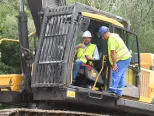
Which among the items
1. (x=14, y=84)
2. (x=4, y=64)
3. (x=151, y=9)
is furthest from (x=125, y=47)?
(x=151, y=9)

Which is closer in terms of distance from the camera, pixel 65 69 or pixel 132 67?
pixel 65 69

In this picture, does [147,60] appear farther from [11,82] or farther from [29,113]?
[29,113]

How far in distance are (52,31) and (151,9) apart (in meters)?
12.4

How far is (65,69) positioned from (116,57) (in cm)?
124

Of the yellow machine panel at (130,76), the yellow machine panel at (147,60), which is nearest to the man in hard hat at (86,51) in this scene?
the yellow machine panel at (130,76)

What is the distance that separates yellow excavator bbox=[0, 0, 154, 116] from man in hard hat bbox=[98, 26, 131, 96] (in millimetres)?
120

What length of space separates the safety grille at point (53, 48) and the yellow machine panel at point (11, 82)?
0.69 meters

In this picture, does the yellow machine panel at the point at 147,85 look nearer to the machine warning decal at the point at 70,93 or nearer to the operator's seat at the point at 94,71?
the operator's seat at the point at 94,71

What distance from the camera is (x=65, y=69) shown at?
7875mm

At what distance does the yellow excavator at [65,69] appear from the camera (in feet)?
26.3

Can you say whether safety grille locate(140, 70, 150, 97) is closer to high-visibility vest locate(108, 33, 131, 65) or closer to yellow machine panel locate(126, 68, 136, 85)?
yellow machine panel locate(126, 68, 136, 85)

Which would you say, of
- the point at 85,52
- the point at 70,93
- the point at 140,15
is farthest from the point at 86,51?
the point at 140,15

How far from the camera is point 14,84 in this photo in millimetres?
8789

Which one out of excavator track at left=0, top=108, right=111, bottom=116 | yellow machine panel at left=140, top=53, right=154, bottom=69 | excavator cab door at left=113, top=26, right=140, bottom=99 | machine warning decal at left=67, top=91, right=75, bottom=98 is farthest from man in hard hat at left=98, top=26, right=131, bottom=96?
yellow machine panel at left=140, top=53, right=154, bottom=69
